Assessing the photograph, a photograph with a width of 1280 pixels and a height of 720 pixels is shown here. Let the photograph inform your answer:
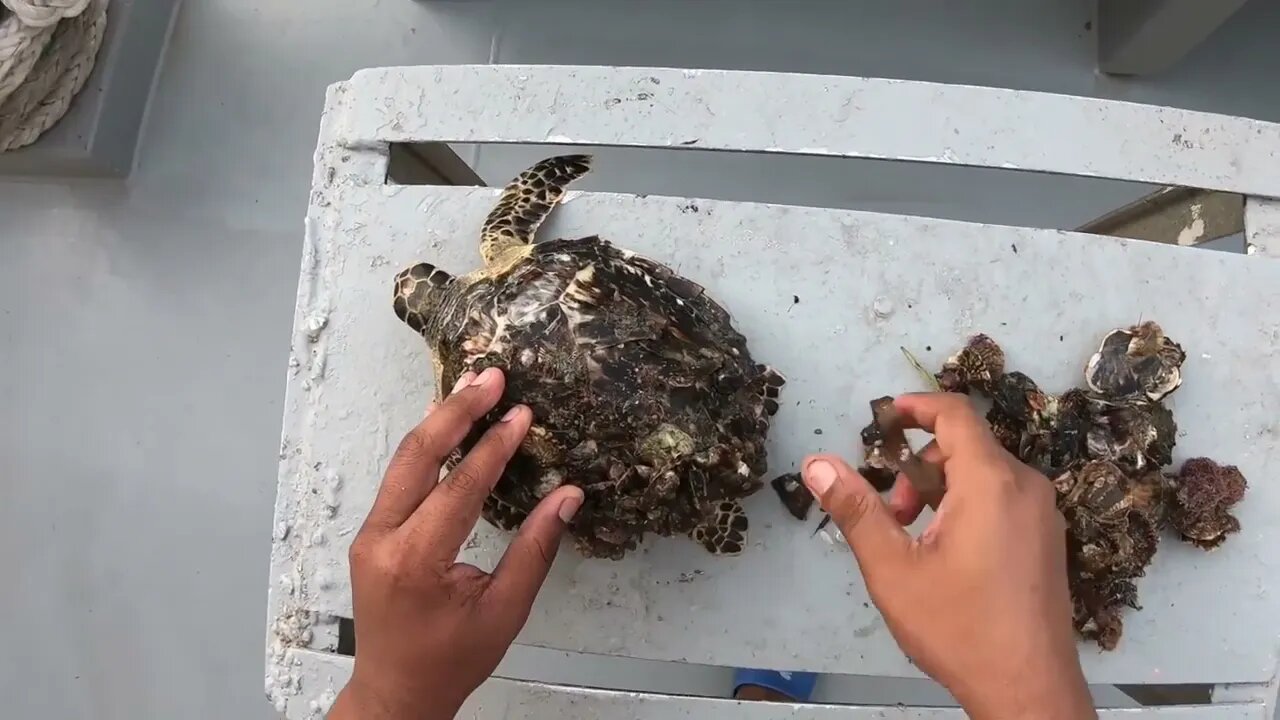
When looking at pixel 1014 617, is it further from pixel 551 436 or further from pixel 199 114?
pixel 199 114

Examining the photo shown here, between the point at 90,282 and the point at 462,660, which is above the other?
the point at 90,282

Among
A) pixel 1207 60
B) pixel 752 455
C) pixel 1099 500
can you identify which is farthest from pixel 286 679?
pixel 1207 60

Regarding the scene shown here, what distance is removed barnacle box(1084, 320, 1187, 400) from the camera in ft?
2.20

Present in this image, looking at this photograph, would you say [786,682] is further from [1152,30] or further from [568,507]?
[1152,30]

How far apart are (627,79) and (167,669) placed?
118 centimetres

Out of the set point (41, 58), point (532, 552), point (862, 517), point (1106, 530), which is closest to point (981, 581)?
point (862, 517)

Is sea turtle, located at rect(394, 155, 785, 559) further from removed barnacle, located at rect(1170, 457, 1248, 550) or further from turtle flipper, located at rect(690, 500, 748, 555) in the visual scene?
removed barnacle, located at rect(1170, 457, 1248, 550)

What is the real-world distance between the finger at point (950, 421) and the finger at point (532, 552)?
0.26m

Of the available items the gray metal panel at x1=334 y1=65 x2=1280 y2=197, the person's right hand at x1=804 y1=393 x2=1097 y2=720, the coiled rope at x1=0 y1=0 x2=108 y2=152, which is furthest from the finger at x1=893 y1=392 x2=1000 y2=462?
the coiled rope at x1=0 y1=0 x2=108 y2=152

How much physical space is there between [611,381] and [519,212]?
7.5 inches

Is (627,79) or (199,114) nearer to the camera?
(627,79)

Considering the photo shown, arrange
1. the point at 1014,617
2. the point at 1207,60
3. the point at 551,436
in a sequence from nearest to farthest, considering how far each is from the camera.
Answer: the point at 1014,617 → the point at 551,436 → the point at 1207,60

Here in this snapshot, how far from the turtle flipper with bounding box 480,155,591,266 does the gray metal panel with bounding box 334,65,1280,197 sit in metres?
0.04

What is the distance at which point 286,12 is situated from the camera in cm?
133
